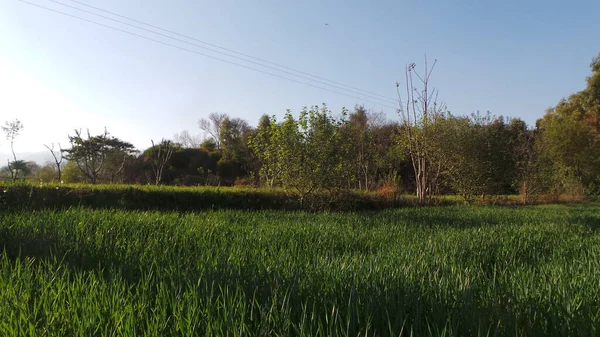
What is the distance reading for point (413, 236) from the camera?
4.95 m

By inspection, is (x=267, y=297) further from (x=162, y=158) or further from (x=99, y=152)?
(x=99, y=152)

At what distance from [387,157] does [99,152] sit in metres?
17.2

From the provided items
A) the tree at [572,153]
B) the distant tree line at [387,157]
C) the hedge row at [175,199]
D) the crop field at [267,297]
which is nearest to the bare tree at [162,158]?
the distant tree line at [387,157]

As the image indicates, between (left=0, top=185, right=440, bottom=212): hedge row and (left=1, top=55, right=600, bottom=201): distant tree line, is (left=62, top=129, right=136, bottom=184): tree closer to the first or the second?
(left=1, top=55, right=600, bottom=201): distant tree line

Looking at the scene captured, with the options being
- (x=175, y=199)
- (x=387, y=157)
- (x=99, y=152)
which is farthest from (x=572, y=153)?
(x=99, y=152)

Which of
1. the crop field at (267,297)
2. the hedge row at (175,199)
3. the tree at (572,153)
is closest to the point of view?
the crop field at (267,297)

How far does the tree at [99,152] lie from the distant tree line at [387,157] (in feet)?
0.27

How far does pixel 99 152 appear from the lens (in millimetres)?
20047

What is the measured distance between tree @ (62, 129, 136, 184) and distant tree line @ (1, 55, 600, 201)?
0.08 meters

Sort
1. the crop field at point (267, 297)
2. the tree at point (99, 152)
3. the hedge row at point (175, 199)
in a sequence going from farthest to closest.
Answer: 1. the tree at point (99, 152)
2. the hedge row at point (175, 199)
3. the crop field at point (267, 297)

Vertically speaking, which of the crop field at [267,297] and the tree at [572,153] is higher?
the tree at [572,153]

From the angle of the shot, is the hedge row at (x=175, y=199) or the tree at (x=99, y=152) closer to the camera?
the hedge row at (x=175, y=199)

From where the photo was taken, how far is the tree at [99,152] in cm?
1560

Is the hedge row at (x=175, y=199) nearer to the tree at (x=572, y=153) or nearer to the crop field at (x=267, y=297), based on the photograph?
the crop field at (x=267, y=297)
